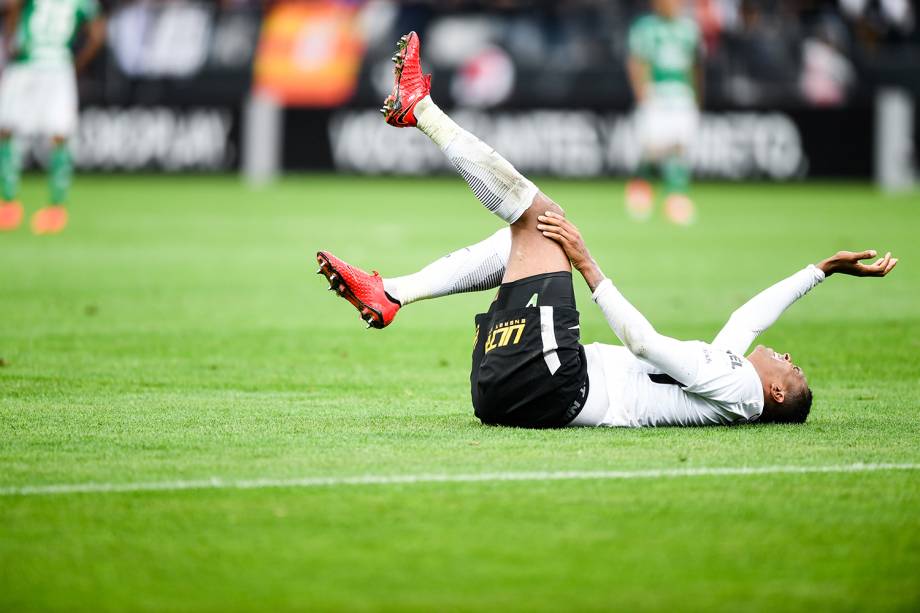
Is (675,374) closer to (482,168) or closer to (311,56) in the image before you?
(482,168)

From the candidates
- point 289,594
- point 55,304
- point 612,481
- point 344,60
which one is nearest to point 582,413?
point 612,481

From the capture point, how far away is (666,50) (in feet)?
67.8

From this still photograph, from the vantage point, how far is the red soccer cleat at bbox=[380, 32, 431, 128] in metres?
6.71

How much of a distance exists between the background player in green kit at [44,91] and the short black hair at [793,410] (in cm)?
1248

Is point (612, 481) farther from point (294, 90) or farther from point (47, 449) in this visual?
point (294, 90)

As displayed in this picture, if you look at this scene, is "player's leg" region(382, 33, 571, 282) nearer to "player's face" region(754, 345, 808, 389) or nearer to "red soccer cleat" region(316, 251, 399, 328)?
"red soccer cleat" region(316, 251, 399, 328)

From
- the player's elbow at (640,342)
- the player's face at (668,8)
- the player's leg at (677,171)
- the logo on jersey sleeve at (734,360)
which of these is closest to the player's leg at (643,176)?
the player's leg at (677,171)

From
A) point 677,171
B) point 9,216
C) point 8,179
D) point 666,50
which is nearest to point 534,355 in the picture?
point 8,179

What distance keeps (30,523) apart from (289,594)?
1132 mm

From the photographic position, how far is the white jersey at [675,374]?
6020 millimetres

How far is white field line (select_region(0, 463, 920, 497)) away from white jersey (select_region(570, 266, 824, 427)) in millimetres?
677

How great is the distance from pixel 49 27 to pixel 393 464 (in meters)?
13.8

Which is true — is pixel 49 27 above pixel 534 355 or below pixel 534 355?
above

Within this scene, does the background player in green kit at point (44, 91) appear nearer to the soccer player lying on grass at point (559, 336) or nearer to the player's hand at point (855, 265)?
the soccer player lying on grass at point (559, 336)
